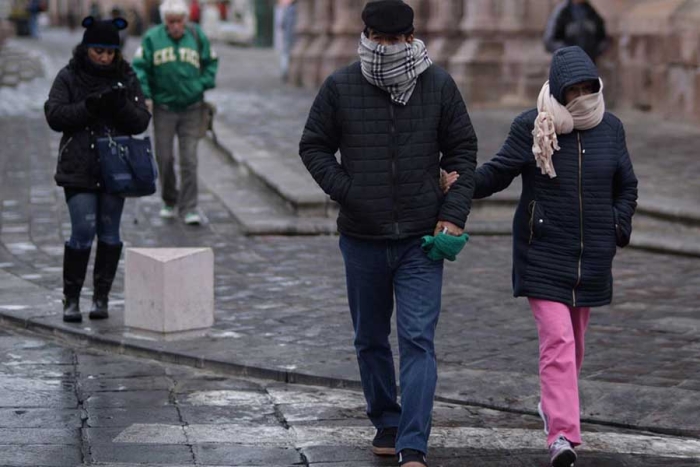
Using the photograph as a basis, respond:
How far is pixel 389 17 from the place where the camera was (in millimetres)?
5652

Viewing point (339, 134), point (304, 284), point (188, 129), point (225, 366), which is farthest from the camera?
point (188, 129)

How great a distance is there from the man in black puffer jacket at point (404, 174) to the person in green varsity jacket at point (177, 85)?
6380mm

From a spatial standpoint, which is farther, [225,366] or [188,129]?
[188,129]

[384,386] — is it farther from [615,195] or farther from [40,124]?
[40,124]

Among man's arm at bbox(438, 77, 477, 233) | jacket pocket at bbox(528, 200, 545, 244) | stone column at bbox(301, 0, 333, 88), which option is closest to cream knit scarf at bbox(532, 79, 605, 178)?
jacket pocket at bbox(528, 200, 545, 244)

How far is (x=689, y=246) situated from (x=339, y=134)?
5.95 m

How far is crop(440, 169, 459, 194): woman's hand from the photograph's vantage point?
585cm

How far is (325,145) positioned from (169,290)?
2743 mm

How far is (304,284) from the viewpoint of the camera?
10.0 m

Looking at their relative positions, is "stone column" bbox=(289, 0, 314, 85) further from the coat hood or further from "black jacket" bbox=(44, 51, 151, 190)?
the coat hood

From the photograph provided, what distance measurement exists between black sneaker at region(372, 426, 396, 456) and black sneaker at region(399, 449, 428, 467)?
12.9 inches

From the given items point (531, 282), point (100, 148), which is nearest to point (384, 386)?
point (531, 282)

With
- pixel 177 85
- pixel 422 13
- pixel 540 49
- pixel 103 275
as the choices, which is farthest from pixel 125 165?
pixel 422 13

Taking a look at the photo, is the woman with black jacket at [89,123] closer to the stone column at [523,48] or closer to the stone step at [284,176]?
the stone step at [284,176]
